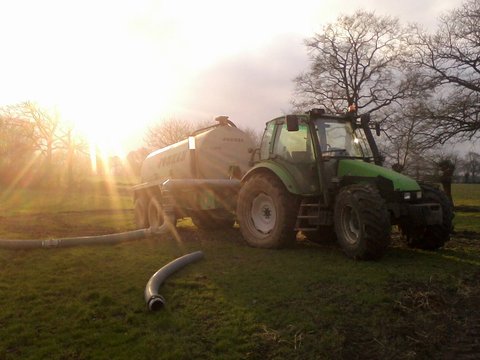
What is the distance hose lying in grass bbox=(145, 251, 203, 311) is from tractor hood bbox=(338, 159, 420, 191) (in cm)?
292

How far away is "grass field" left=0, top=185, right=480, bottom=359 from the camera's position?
4.28 meters

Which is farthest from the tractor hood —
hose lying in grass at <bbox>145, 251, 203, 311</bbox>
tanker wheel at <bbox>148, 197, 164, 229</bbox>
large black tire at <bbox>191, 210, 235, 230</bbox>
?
tanker wheel at <bbox>148, 197, 164, 229</bbox>

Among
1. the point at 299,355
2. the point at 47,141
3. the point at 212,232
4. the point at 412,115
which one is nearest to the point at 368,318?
the point at 299,355

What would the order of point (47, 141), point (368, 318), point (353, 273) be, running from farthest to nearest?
point (47, 141) < point (353, 273) < point (368, 318)

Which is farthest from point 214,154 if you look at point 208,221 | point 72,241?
point 72,241

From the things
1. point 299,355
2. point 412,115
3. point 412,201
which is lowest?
point 299,355

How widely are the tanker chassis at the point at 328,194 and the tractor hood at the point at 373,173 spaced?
0.05 feet

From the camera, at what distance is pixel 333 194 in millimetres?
7848

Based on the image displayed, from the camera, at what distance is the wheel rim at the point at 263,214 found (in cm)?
886

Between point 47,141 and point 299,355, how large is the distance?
164 feet

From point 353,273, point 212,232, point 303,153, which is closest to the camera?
point 353,273

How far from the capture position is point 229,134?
12.2 m

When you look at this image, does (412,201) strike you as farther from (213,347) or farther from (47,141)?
(47,141)

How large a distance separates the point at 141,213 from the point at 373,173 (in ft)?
29.6
